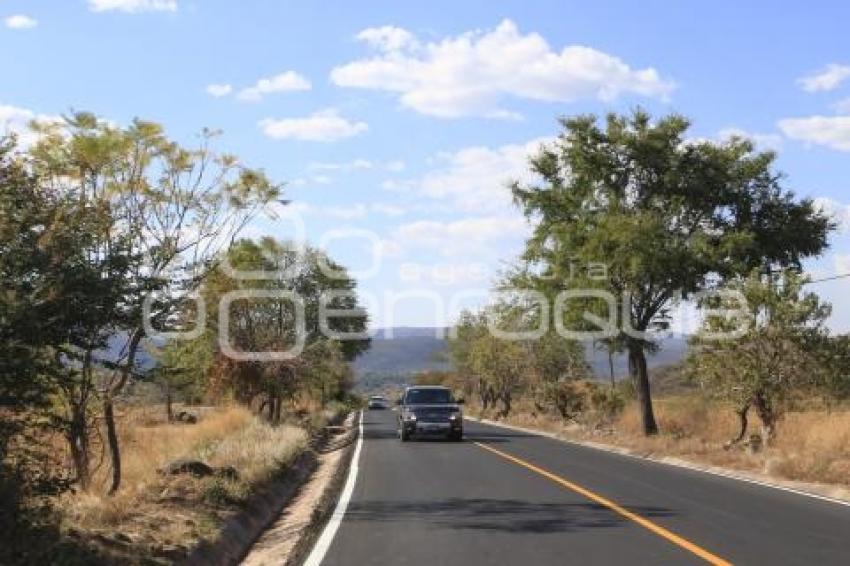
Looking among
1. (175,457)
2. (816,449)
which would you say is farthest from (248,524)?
(816,449)

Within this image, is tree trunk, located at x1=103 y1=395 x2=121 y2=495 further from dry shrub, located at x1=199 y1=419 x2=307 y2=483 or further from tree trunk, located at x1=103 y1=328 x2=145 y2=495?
dry shrub, located at x1=199 y1=419 x2=307 y2=483

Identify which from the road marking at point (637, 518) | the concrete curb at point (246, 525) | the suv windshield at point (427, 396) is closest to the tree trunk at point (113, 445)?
the concrete curb at point (246, 525)

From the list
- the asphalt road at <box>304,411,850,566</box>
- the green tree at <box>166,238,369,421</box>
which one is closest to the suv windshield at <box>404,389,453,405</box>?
the green tree at <box>166,238,369,421</box>

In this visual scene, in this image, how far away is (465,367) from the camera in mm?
74125

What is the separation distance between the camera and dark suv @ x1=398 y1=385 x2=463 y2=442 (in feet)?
106

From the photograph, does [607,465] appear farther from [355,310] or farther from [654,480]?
[355,310]

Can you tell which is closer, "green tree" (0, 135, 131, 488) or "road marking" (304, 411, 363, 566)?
"green tree" (0, 135, 131, 488)

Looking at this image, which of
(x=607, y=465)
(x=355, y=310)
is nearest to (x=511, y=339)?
(x=355, y=310)

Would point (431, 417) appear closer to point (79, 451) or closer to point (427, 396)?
point (427, 396)

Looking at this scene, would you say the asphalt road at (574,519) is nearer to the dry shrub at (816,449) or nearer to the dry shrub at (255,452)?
the dry shrub at (816,449)

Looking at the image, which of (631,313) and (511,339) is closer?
(631,313)

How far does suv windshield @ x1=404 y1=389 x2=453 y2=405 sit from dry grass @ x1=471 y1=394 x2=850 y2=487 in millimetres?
5494

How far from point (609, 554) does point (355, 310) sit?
4946cm

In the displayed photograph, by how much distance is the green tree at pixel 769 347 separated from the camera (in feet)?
77.4
